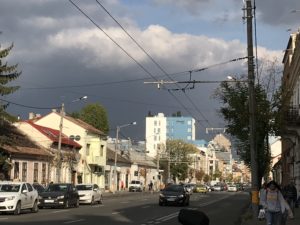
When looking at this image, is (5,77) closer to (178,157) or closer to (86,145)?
(86,145)

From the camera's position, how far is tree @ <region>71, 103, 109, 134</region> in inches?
4058

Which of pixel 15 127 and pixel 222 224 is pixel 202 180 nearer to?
pixel 15 127

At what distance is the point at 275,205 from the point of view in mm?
14508

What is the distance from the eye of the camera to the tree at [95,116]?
103 m

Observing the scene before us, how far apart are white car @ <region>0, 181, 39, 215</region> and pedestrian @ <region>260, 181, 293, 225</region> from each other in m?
14.6

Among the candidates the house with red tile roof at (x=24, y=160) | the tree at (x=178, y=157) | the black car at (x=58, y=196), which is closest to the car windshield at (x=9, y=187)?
the black car at (x=58, y=196)

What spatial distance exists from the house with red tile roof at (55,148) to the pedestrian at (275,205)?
45449mm

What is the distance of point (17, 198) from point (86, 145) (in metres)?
46.6

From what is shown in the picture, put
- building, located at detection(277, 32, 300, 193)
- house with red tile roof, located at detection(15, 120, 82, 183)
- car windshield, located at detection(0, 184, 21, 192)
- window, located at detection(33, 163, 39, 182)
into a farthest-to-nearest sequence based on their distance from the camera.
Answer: house with red tile roof, located at detection(15, 120, 82, 183), window, located at detection(33, 163, 39, 182), building, located at detection(277, 32, 300, 193), car windshield, located at detection(0, 184, 21, 192)

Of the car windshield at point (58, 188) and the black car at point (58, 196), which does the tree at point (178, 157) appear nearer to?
the car windshield at point (58, 188)

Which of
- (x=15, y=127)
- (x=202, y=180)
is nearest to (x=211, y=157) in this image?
(x=202, y=180)

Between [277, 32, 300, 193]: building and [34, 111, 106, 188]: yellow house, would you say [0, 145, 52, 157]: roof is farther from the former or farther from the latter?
[277, 32, 300, 193]: building

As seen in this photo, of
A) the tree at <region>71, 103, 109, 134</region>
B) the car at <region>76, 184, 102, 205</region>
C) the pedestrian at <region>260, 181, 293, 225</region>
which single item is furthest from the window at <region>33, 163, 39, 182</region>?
the tree at <region>71, 103, 109, 134</region>

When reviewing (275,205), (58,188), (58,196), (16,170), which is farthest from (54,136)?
(275,205)
